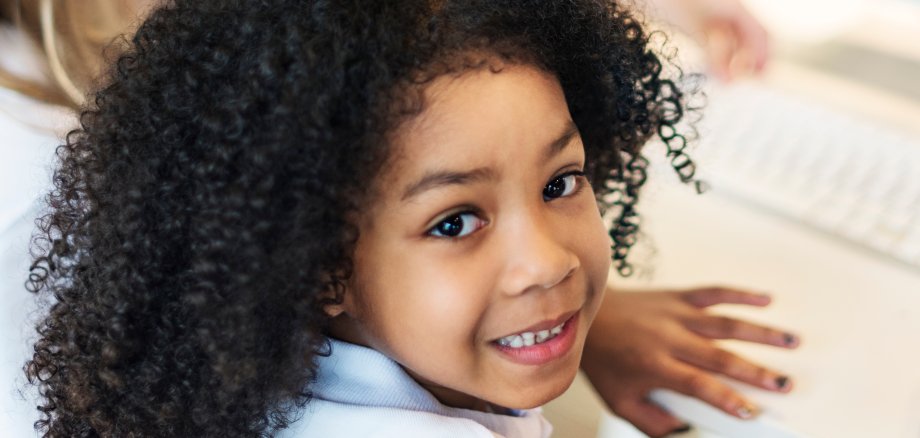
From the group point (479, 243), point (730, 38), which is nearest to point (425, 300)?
point (479, 243)

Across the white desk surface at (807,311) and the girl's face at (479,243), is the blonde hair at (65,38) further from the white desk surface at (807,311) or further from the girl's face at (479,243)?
the white desk surface at (807,311)

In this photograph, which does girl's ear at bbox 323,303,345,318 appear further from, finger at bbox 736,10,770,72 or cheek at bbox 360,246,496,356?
finger at bbox 736,10,770,72

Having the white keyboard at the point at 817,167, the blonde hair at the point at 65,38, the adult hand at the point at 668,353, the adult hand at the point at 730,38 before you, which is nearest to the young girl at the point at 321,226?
the adult hand at the point at 668,353

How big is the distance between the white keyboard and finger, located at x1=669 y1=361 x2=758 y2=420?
0.25 m

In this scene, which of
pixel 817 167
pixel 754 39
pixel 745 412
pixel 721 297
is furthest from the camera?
pixel 754 39

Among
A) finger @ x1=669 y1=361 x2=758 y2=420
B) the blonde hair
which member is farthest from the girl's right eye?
the blonde hair

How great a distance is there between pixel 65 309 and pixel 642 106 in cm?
40

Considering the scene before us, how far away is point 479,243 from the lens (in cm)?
50

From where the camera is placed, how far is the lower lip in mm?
533

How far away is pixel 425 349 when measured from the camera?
1.70 feet

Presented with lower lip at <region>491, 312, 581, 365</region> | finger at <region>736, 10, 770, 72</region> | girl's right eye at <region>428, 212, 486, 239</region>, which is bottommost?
lower lip at <region>491, 312, 581, 365</region>

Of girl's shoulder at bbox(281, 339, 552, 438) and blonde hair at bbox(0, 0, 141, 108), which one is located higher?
blonde hair at bbox(0, 0, 141, 108)

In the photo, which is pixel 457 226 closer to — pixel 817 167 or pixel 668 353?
pixel 668 353

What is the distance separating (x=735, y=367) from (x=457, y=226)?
0.26m
